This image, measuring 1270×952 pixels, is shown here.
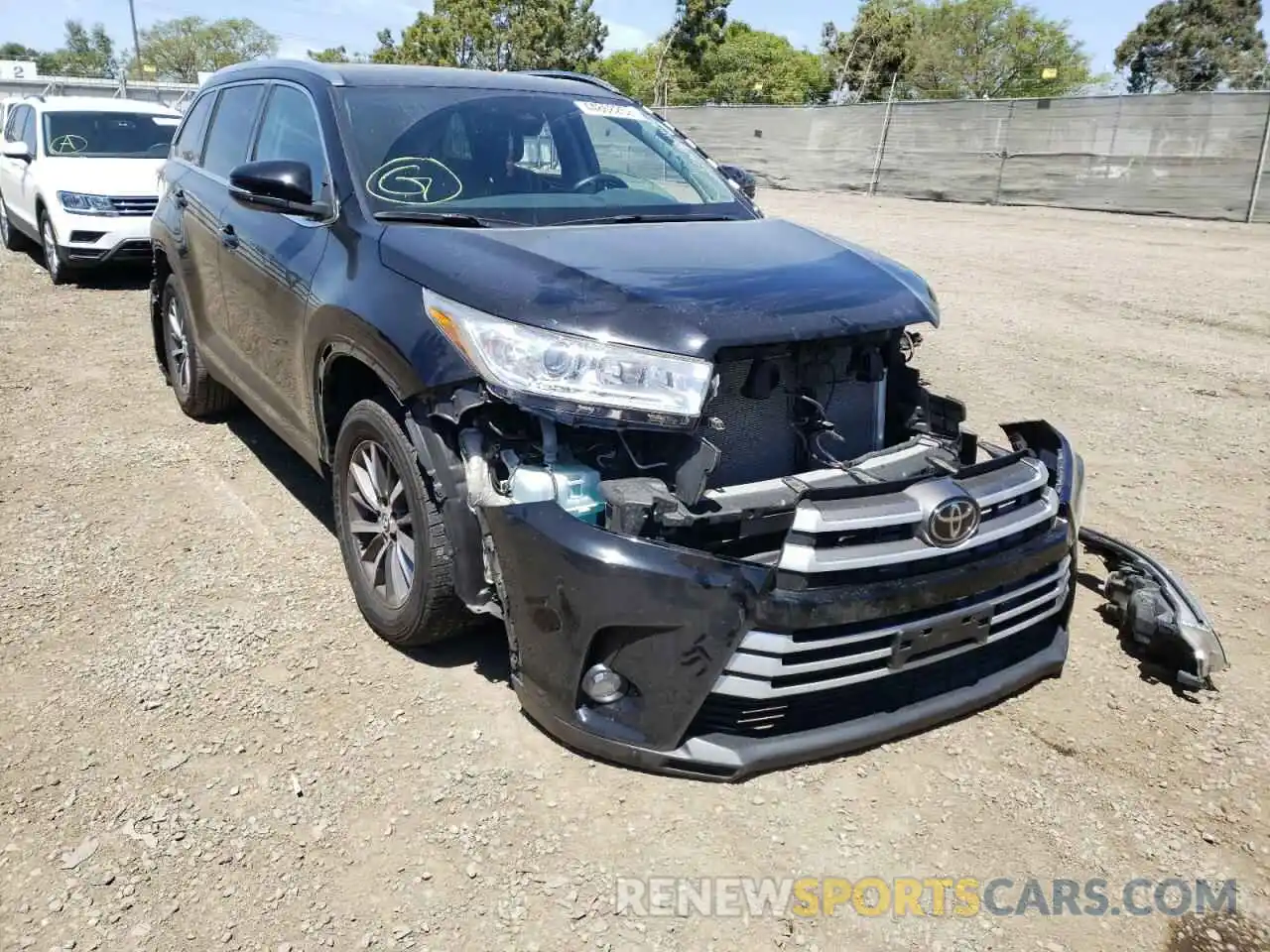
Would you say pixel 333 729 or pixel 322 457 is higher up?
pixel 322 457

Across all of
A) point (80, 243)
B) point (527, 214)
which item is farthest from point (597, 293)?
point (80, 243)

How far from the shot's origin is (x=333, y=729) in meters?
2.91

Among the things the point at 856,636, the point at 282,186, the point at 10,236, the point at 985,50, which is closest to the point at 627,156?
the point at 282,186

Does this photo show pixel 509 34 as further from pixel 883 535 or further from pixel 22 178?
pixel 883 535

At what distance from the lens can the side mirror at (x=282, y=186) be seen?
3.25 meters

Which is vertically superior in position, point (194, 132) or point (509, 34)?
point (509, 34)

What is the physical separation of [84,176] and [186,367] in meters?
5.36

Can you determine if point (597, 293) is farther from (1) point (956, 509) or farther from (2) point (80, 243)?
(2) point (80, 243)

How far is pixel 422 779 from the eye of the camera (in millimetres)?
2707

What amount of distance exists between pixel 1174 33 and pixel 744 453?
70.9 m

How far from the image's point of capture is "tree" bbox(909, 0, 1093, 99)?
61.1m

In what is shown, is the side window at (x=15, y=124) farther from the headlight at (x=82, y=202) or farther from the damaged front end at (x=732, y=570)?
the damaged front end at (x=732, y=570)

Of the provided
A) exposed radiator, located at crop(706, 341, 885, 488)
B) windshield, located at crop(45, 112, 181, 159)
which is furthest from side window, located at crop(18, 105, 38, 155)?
exposed radiator, located at crop(706, 341, 885, 488)

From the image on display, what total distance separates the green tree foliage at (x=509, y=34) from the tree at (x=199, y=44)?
48.9m
